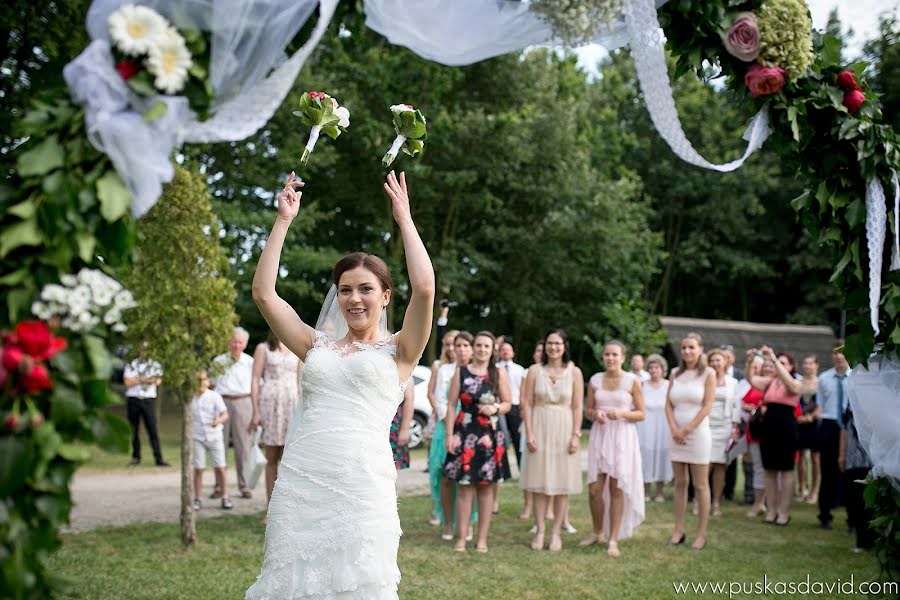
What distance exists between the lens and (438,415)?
982 cm

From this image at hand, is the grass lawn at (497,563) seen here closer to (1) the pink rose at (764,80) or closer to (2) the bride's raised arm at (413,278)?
(2) the bride's raised arm at (413,278)

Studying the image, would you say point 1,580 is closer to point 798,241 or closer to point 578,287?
point 578,287

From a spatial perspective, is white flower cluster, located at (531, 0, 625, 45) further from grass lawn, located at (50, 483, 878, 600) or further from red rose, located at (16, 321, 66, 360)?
grass lawn, located at (50, 483, 878, 600)

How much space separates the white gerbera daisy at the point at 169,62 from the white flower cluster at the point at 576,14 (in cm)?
148

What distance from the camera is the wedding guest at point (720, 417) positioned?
32.9ft

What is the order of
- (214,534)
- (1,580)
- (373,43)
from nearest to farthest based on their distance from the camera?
(1,580) → (214,534) → (373,43)

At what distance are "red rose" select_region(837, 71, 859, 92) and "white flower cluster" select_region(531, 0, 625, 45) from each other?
1298mm

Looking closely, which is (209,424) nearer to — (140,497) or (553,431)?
(140,497)

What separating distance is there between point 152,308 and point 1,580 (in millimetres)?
5090

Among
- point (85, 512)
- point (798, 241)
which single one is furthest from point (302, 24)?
point (798, 241)

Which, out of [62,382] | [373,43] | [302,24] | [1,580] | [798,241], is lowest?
[1,580]

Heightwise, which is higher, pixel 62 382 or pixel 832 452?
pixel 62 382

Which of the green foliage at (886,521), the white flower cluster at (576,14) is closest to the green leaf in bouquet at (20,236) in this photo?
the white flower cluster at (576,14)

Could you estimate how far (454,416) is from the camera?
8.40m
